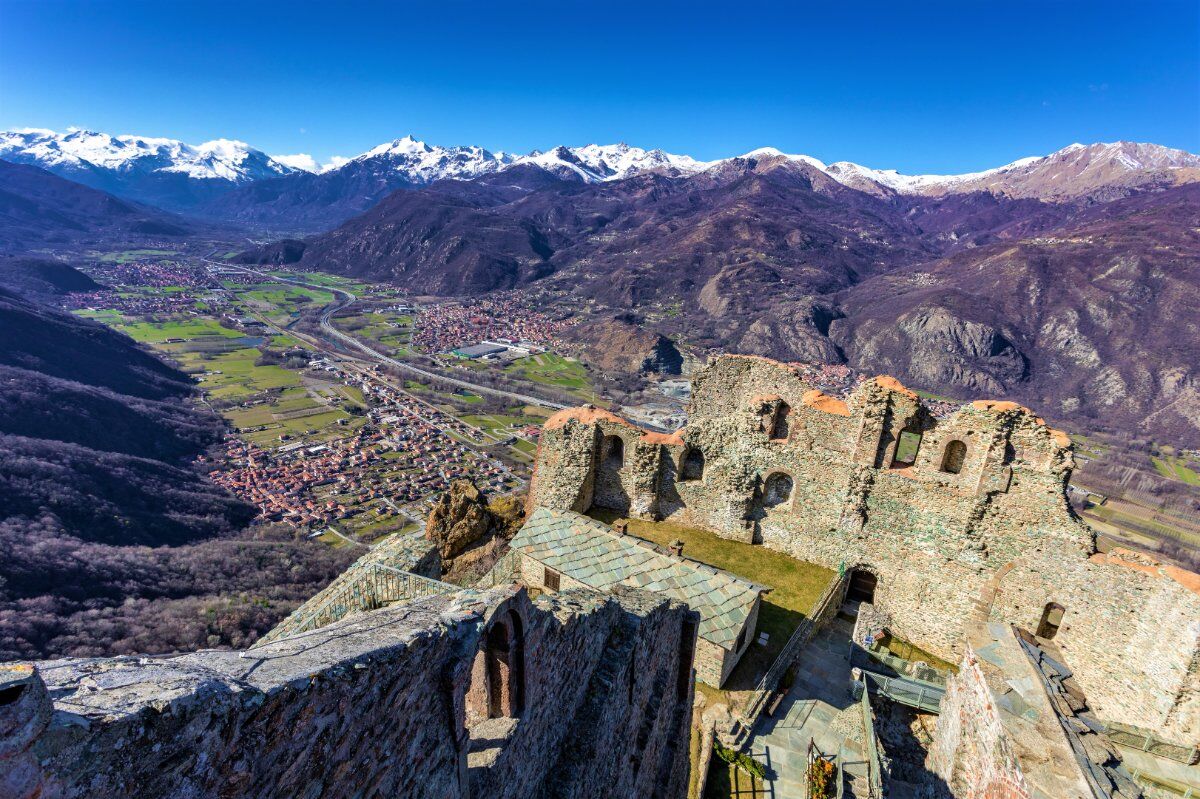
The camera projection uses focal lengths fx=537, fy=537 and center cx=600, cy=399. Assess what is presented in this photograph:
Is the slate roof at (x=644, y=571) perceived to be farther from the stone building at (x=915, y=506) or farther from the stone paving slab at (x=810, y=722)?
the stone building at (x=915, y=506)

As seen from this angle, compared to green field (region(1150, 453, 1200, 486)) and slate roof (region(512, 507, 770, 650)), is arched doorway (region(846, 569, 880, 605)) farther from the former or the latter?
green field (region(1150, 453, 1200, 486))

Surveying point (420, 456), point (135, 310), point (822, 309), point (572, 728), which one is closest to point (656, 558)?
point (572, 728)

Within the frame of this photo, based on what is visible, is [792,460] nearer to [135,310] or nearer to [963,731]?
[963,731]

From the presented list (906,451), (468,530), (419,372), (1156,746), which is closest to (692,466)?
(468,530)

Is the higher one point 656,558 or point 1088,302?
point 1088,302

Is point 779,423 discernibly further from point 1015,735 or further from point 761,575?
point 1015,735

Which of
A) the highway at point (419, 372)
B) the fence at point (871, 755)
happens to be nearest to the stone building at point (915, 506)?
the fence at point (871, 755)
